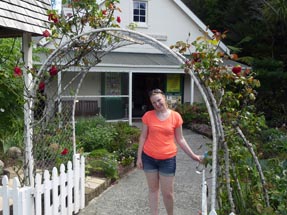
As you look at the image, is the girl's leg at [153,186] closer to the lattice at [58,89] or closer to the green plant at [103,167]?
the lattice at [58,89]

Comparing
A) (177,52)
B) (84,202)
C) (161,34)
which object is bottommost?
(84,202)

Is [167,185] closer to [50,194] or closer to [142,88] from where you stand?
[50,194]

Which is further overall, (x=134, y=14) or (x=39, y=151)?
(x=134, y=14)

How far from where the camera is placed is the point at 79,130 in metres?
9.37

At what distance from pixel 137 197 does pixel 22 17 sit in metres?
3.02

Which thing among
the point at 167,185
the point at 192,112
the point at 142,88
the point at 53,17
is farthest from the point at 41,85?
the point at 142,88

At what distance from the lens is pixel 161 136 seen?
12.5 feet

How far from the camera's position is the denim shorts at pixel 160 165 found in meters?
3.81

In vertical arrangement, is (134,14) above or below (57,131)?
above

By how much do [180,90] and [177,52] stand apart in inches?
523

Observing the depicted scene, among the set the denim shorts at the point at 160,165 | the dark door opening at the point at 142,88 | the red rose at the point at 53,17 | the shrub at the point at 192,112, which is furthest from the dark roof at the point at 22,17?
the dark door opening at the point at 142,88

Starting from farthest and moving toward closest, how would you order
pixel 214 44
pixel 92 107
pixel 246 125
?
pixel 92 107
pixel 246 125
pixel 214 44

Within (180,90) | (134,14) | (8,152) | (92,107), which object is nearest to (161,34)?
(134,14)

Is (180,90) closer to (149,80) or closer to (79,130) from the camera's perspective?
(149,80)
